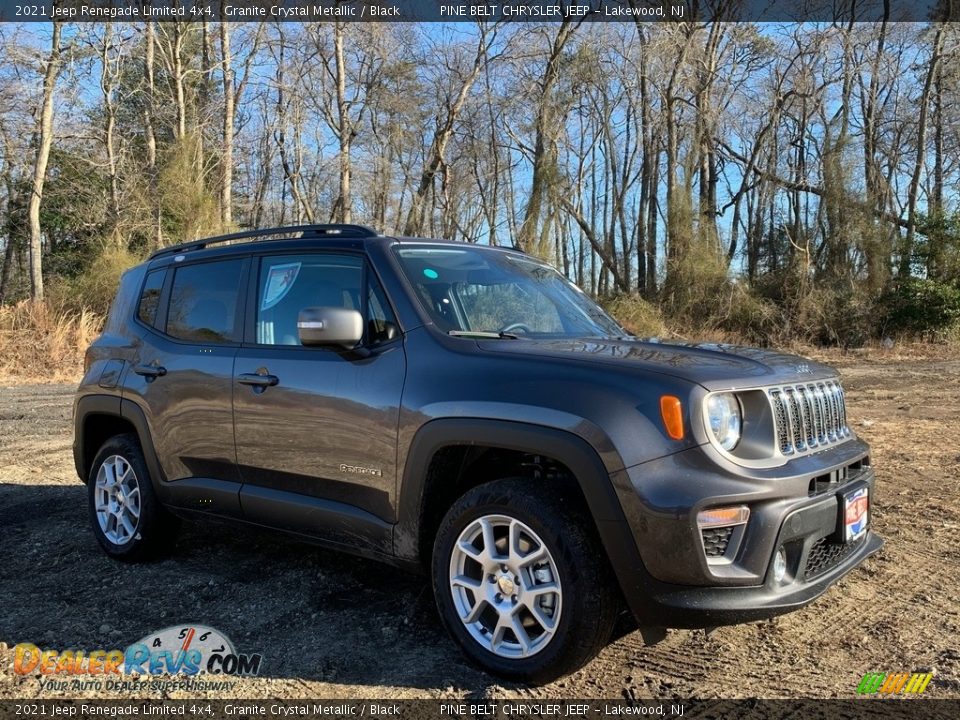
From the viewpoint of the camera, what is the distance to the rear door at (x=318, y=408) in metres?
3.48

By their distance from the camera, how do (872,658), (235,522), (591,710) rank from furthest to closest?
(235,522) < (872,658) < (591,710)

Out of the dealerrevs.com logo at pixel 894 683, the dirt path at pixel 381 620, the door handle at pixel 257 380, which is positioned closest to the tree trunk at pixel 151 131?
the dirt path at pixel 381 620

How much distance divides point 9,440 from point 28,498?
3.30m

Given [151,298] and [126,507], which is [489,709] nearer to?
[126,507]

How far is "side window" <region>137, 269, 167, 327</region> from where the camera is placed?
16.2 feet

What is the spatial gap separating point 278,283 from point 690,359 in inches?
88.6

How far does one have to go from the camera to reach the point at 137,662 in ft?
11.1

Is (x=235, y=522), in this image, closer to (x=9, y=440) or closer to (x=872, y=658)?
(x=872, y=658)

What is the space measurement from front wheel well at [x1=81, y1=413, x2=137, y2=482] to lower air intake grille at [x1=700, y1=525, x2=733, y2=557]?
3.87 m

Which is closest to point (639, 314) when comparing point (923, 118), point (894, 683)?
point (923, 118)

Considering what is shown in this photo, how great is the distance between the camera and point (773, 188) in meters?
27.2

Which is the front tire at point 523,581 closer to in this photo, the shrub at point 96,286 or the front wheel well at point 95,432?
the front wheel well at point 95,432

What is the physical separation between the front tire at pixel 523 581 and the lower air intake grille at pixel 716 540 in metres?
0.40

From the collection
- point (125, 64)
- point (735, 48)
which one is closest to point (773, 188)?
point (735, 48)
